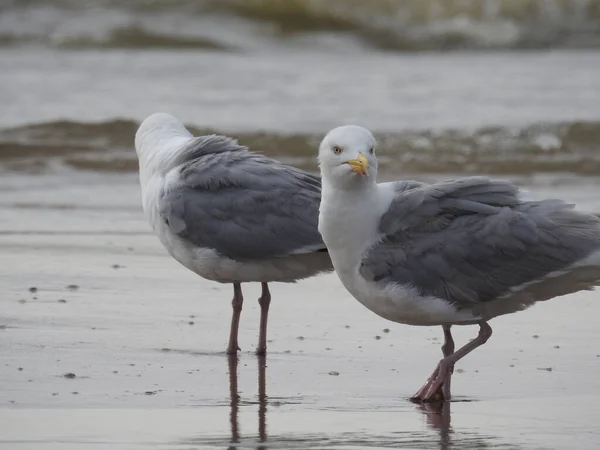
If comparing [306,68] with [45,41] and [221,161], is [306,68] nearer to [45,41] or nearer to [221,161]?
[45,41]

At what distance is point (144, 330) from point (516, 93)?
40.1 feet

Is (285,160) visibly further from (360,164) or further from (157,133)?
(360,164)

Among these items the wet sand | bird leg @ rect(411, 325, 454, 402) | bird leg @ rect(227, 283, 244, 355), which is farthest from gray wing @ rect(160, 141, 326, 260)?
bird leg @ rect(411, 325, 454, 402)

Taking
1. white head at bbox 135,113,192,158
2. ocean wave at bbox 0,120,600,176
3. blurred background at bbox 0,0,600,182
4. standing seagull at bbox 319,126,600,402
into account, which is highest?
blurred background at bbox 0,0,600,182

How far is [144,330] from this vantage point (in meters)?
6.57

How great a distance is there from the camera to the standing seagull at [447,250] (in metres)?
5.41

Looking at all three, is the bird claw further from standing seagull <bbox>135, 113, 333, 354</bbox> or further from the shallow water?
standing seagull <bbox>135, 113, 333, 354</bbox>

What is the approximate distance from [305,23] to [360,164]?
68.8 ft

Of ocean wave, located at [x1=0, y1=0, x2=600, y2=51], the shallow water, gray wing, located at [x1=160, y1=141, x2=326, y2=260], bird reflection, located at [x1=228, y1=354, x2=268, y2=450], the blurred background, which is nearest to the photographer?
bird reflection, located at [x1=228, y1=354, x2=268, y2=450]

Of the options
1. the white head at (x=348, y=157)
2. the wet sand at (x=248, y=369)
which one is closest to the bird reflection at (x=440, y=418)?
the wet sand at (x=248, y=369)

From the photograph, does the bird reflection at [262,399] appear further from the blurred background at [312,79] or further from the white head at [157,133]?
the blurred background at [312,79]

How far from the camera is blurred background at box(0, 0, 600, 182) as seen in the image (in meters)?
14.2

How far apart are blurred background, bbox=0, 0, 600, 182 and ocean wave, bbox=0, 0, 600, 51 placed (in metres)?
0.04

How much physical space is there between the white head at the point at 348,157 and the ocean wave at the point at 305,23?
61.8 ft
